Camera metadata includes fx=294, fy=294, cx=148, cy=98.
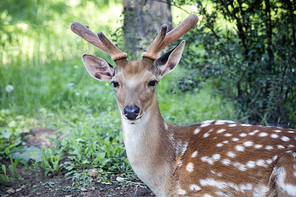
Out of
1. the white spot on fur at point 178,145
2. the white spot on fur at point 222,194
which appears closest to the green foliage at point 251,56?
the white spot on fur at point 178,145

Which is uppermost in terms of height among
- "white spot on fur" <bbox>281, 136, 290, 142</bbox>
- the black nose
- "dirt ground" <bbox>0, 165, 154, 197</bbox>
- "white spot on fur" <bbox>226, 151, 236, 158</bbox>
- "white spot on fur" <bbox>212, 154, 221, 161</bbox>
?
the black nose

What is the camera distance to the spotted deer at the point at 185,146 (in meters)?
2.38

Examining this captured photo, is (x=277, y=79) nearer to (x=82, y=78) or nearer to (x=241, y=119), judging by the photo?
(x=241, y=119)

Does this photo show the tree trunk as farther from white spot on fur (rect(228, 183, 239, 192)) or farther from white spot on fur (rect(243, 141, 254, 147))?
white spot on fur (rect(228, 183, 239, 192))

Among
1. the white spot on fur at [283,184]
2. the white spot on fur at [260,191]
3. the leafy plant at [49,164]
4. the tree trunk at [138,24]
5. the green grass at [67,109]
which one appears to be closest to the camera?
the white spot on fur at [283,184]

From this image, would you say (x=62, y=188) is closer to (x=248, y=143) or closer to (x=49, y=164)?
(x=49, y=164)

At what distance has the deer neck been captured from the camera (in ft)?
A: 8.84

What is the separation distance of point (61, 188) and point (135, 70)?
1.49 m

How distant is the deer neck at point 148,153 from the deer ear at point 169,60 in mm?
396

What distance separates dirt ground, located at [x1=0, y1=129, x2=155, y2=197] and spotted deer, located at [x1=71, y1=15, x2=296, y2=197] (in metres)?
0.48

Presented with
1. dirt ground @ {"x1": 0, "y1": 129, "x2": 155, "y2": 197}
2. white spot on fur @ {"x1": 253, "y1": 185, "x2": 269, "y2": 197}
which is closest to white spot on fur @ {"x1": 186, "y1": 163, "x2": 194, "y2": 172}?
white spot on fur @ {"x1": 253, "y1": 185, "x2": 269, "y2": 197}

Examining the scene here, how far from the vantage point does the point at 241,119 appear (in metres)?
4.07

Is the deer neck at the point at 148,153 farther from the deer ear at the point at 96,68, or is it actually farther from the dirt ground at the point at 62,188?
the deer ear at the point at 96,68

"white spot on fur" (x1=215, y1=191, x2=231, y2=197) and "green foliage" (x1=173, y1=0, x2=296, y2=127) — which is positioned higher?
"green foliage" (x1=173, y1=0, x2=296, y2=127)
